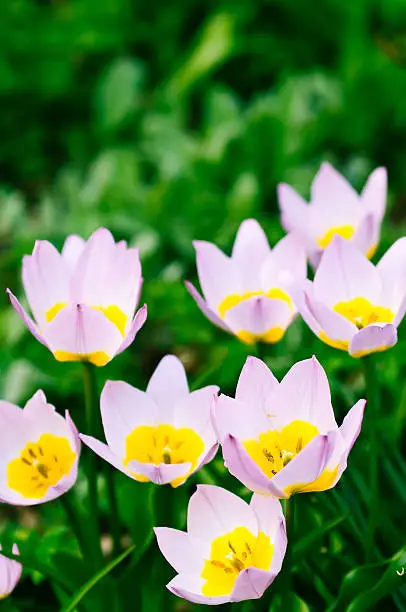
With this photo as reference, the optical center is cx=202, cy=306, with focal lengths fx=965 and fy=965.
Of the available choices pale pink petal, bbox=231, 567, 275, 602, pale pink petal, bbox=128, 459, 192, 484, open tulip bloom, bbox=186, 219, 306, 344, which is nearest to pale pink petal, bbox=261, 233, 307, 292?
open tulip bloom, bbox=186, 219, 306, 344

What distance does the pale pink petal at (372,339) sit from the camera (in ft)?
3.67

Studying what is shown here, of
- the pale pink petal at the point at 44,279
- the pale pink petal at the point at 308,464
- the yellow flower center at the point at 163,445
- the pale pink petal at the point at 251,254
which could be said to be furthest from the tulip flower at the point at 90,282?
the pale pink petal at the point at 308,464

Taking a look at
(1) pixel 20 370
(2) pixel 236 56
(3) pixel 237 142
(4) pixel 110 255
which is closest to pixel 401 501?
(4) pixel 110 255

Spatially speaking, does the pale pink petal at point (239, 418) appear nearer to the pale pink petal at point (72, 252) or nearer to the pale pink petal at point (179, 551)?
the pale pink petal at point (179, 551)

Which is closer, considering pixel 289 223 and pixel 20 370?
pixel 289 223

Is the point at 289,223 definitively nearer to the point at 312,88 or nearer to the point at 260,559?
the point at 260,559

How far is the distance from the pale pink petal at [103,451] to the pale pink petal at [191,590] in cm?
14

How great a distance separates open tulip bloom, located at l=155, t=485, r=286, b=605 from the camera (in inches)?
41.9

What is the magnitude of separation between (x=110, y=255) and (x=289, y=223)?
13.8 inches

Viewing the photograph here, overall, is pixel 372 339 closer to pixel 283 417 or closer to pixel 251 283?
pixel 283 417

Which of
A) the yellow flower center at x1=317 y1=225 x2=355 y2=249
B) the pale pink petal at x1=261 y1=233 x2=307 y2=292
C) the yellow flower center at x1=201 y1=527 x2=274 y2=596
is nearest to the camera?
the yellow flower center at x1=201 y1=527 x2=274 y2=596

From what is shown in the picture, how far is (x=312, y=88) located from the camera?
329 centimetres

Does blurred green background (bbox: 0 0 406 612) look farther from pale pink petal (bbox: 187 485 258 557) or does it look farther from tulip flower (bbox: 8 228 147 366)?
tulip flower (bbox: 8 228 147 366)

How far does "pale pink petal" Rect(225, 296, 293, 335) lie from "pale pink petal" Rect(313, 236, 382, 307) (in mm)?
62
